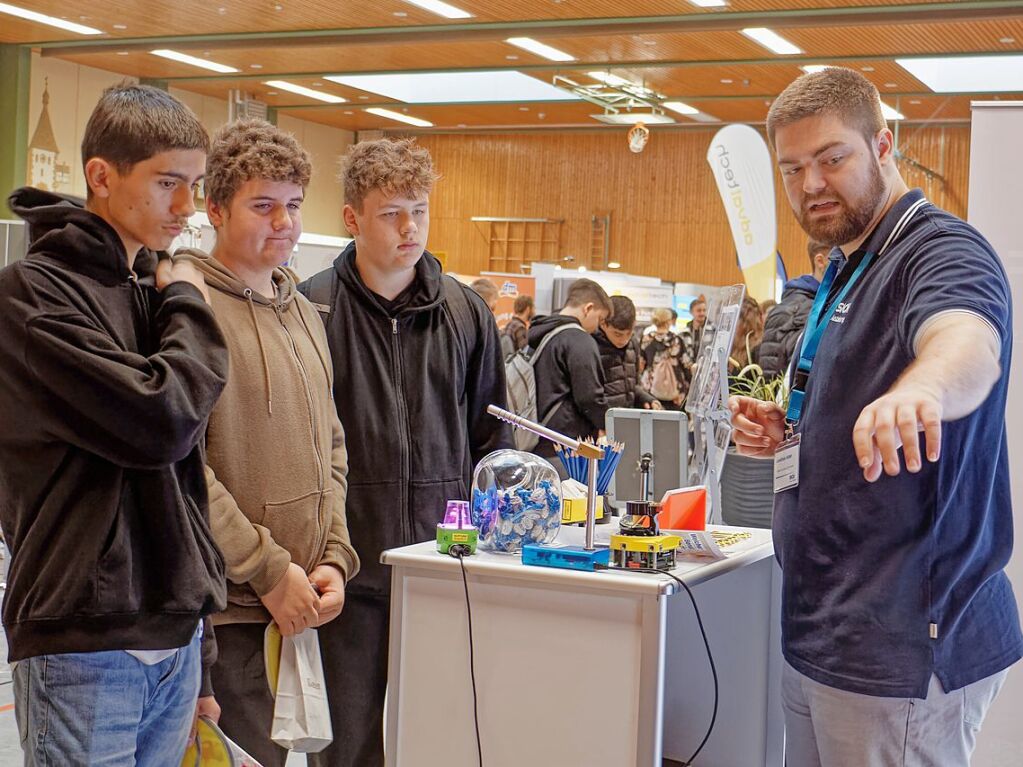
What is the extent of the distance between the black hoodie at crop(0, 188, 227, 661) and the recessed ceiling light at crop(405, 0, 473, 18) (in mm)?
10501

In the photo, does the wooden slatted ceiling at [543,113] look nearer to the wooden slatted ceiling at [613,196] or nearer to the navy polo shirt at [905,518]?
the wooden slatted ceiling at [613,196]

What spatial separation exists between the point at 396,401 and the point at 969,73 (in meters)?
13.8

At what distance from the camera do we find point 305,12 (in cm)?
1223

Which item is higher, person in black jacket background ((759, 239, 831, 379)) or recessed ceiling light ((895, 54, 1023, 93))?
recessed ceiling light ((895, 54, 1023, 93))

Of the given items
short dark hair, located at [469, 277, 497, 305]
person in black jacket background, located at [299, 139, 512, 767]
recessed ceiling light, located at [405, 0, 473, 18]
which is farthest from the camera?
recessed ceiling light, located at [405, 0, 473, 18]

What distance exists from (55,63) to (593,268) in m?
8.88

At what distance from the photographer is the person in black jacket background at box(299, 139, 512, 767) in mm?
2547

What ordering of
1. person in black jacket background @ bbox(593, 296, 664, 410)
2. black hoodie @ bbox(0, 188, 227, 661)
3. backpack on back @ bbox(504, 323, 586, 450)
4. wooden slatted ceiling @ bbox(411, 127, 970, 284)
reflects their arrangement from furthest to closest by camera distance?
wooden slatted ceiling @ bbox(411, 127, 970, 284) < person in black jacket background @ bbox(593, 296, 664, 410) < backpack on back @ bbox(504, 323, 586, 450) < black hoodie @ bbox(0, 188, 227, 661)

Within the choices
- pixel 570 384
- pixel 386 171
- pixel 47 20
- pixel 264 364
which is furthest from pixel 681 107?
pixel 264 364

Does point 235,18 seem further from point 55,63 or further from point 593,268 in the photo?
point 593,268

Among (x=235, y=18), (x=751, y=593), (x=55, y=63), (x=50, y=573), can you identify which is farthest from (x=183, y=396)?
(x=55, y=63)

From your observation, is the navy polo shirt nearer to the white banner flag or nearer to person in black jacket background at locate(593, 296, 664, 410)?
person in black jacket background at locate(593, 296, 664, 410)

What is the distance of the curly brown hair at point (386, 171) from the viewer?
2.60 m

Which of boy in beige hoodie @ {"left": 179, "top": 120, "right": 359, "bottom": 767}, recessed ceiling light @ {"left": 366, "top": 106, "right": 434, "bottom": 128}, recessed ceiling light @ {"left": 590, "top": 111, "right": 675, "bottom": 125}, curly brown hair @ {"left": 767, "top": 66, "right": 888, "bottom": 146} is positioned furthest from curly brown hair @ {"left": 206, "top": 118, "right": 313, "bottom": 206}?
recessed ceiling light @ {"left": 366, "top": 106, "right": 434, "bottom": 128}
